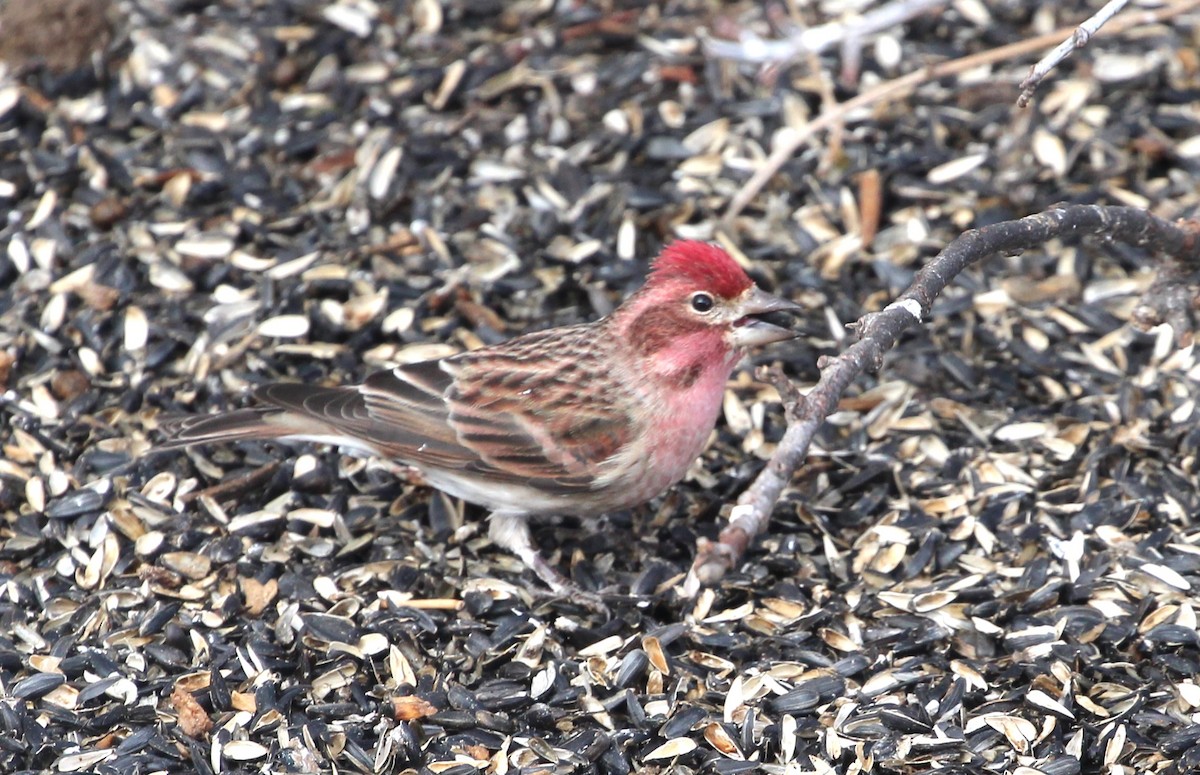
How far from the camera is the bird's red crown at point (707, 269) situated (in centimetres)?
616

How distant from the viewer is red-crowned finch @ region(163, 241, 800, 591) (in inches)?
246

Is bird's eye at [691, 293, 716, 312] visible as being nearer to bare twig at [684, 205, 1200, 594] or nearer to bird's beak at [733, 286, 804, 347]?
bird's beak at [733, 286, 804, 347]

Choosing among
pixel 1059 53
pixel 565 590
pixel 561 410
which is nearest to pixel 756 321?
pixel 561 410

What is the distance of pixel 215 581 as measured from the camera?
20.4ft

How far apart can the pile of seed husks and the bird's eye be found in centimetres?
94

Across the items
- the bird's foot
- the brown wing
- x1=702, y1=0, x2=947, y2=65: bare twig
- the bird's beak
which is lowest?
the bird's foot

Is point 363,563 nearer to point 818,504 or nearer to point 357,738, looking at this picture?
point 357,738

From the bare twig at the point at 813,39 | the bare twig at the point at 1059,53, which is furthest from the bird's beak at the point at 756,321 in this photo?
the bare twig at the point at 813,39

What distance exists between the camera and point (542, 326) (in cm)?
739

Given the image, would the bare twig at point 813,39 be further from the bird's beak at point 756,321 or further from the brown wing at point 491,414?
the brown wing at point 491,414

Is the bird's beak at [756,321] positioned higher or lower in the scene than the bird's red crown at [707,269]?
lower

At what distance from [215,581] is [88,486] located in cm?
79

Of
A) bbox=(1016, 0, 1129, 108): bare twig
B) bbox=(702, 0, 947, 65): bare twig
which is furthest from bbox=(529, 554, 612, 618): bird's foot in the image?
bbox=(702, 0, 947, 65): bare twig

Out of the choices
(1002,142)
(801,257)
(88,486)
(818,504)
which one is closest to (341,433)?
(88,486)
